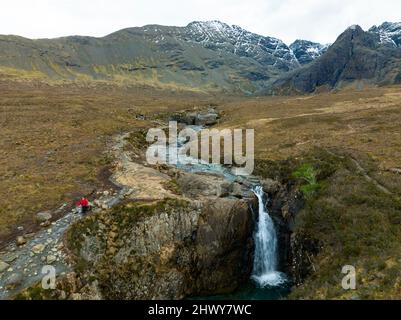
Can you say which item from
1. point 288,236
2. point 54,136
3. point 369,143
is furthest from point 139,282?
point 54,136

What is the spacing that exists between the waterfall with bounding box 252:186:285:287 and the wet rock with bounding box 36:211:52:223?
17.3 meters

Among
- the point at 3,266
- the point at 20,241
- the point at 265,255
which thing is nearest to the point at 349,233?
the point at 265,255

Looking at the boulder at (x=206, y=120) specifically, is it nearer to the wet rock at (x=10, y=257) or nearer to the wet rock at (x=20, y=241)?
the wet rock at (x=20, y=241)

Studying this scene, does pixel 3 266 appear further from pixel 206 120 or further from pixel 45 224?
pixel 206 120

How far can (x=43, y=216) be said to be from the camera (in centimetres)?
2934

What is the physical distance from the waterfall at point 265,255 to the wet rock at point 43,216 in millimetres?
17313

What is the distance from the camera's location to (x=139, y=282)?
26.5m

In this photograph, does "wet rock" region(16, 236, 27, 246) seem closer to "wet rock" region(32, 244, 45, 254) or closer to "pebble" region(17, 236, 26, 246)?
"pebble" region(17, 236, 26, 246)

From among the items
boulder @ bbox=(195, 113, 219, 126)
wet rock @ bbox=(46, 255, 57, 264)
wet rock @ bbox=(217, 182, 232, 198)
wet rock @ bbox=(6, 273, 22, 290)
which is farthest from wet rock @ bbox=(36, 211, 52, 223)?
boulder @ bbox=(195, 113, 219, 126)

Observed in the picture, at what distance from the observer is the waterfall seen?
3210 cm

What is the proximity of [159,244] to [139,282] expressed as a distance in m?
3.18

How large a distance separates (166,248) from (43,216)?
9.77m

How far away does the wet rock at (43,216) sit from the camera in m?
29.0

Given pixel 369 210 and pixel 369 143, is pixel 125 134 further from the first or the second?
pixel 369 210
